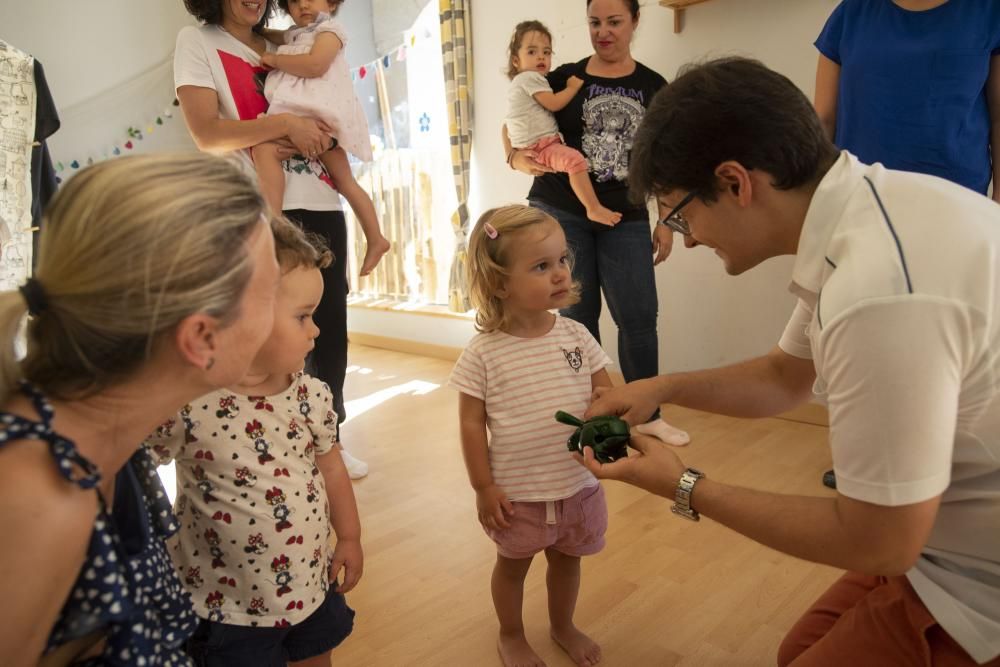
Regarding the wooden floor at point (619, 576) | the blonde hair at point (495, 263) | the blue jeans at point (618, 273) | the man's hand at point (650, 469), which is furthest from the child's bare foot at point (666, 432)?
the man's hand at point (650, 469)

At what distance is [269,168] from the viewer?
1.75 metres

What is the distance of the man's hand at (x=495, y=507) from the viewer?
129 centimetres

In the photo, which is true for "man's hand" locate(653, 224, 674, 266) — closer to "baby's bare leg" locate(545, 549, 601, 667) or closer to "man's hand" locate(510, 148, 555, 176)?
"man's hand" locate(510, 148, 555, 176)

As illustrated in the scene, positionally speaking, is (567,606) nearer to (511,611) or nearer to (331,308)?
(511,611)

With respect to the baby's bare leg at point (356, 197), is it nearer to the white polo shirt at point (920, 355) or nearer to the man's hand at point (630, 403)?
the man's hand at point (630, 403)

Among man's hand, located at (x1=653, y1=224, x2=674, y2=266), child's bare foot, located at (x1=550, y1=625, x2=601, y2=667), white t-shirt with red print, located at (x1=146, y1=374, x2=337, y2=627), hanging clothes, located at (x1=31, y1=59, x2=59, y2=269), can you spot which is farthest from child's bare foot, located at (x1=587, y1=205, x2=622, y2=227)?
hanging clothes, located at (x1=31, y1=59, x2=59, y2=269)

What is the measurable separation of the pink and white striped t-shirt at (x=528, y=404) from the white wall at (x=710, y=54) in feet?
5.61

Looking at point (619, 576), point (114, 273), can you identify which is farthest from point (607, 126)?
point (114, 273)

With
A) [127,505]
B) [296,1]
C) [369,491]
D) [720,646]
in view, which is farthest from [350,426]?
[127,505]

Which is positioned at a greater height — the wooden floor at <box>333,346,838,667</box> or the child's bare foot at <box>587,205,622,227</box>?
the child's bare foot at <box>587,205,622,227</box>

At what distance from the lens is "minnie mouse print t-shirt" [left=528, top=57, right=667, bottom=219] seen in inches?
90.7

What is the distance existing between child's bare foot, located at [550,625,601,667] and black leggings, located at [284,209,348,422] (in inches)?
34.5

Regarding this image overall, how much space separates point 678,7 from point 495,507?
2.36m

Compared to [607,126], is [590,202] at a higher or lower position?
lower
